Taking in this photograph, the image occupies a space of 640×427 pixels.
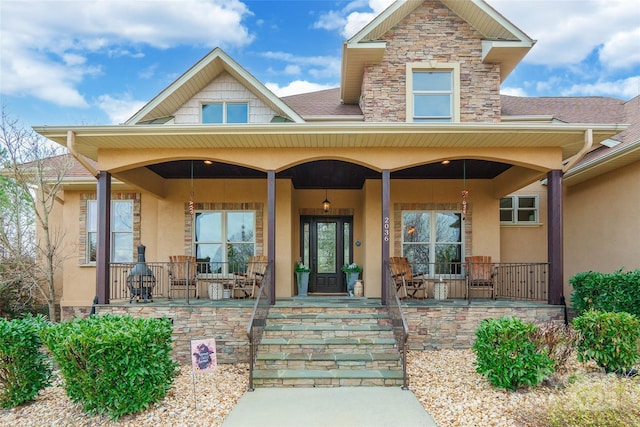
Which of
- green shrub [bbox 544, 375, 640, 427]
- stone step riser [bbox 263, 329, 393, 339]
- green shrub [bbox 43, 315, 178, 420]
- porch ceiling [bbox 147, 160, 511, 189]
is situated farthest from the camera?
porch ceiling [bbox 147, 160, 511, 189]

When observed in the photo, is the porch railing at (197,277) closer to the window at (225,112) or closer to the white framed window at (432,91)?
the window at (225,112)

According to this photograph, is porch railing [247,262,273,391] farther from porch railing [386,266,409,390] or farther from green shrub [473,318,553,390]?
green shrub [473,318,553,390]

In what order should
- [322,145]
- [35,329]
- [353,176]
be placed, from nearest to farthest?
1. [35,329]
2. [322,145]
3. [353,176]

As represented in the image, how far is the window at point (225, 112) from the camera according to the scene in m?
10.4

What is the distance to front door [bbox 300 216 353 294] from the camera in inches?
A: 453

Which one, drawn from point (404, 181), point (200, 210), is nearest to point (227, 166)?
point (200, 210)

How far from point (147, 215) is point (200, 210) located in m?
1.44

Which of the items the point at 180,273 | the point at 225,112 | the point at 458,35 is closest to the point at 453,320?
the point at 180,273

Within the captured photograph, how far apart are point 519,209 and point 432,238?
2.96 meters

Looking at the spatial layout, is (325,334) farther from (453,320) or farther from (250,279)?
(250,279)

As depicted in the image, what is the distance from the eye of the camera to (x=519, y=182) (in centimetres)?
902

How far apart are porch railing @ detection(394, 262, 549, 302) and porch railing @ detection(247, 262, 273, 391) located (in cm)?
417

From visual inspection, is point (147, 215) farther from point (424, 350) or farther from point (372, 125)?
point (424, 350)

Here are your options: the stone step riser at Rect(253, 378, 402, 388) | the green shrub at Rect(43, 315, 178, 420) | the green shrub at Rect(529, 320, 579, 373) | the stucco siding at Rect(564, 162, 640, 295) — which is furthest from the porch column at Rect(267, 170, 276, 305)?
the stucco siding at Rect(564, 162, 640, 295)
